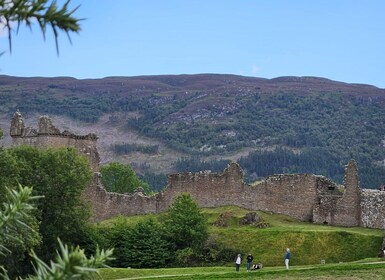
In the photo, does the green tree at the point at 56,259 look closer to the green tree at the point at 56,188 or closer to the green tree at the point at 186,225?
the green tree at the point at 56,188

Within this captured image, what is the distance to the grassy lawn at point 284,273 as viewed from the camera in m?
39.7

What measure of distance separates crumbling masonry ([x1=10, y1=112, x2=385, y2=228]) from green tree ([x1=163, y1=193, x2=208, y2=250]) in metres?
6.85

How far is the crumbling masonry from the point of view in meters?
57.8

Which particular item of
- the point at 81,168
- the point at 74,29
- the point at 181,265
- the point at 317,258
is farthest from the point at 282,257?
the point at 74,29

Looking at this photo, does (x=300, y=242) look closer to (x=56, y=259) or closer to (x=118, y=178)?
(x=56, y=259)

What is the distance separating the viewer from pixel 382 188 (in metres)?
63.4

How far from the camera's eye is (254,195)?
62250mm

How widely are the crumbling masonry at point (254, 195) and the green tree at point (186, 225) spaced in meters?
6.85

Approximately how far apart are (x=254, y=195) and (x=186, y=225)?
9.16m

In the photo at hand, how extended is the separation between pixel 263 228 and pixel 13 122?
2952cm

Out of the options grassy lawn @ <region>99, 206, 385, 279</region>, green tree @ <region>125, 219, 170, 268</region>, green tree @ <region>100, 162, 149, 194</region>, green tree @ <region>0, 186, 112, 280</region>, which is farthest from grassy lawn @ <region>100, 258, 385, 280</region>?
green tree @ <region>100, 162, 149, 194</region>

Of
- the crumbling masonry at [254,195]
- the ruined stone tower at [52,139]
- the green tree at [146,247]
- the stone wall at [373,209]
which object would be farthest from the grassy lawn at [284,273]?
the ruined stone tower at [52,139]

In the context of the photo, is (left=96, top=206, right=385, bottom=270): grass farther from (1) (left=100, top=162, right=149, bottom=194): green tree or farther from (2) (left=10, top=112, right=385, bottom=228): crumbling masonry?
(1) (left=100, top=162, right=149, bottom=194): green tree

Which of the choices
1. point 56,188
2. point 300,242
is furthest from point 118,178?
point 300,242
